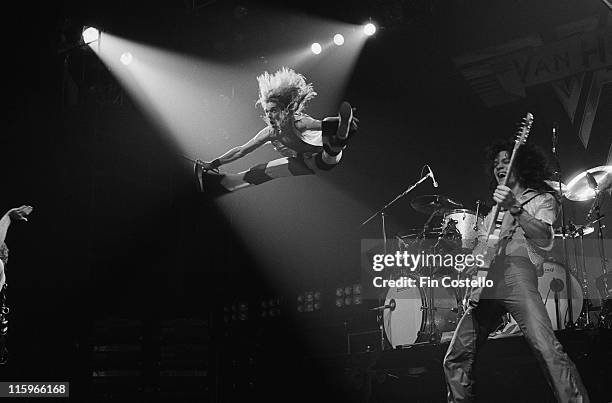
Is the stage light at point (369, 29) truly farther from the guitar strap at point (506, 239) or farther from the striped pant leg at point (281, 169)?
the guitar strap at point (506, 239)

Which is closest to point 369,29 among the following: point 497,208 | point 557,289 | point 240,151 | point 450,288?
point 240,151

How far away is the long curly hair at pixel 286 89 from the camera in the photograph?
730cm

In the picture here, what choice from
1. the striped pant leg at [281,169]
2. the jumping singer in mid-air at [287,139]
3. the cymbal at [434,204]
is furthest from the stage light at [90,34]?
the cymbal at [434,204]

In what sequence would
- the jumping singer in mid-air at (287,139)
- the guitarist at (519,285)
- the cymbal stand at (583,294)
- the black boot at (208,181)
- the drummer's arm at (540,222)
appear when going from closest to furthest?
the guitarist at (519,285), the drummer's arm at (540,222), the cymbal stand at (583,294), the jumping singer in mid-air at (287,139), the black boot at (208,181)

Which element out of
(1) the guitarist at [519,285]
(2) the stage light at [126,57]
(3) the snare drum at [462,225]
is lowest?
(1) the guitarist at [519,285]

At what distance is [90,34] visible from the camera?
773 cm

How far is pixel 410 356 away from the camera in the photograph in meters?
6.03

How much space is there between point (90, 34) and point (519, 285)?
5.82 meters

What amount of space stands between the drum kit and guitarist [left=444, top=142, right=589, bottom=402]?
1.48m

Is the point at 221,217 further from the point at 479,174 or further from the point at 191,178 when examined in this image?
the point at 479,174

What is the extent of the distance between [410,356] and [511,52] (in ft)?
10.6

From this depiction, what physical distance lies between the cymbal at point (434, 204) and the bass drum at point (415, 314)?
2.58ft

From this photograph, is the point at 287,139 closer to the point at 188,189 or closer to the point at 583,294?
the point at 188,189

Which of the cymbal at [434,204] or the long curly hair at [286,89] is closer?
the cymbal at [434,204]
